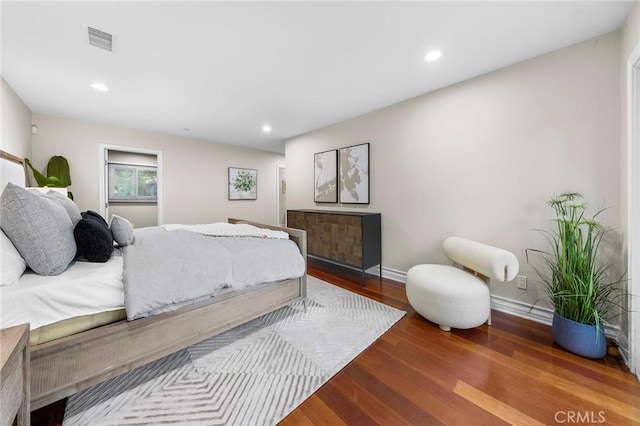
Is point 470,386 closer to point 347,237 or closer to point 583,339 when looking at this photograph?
point 583,339

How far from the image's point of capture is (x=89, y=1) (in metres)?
1.53

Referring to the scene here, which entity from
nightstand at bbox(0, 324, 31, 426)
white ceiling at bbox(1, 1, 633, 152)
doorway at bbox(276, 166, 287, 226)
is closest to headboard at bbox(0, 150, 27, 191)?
white ceiling at bbox(1, 1, 633, 152)

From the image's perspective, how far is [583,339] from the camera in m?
1.66

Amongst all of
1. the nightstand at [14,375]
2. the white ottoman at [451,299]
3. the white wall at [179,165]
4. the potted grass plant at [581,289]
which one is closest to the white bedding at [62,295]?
the nightstand at [14,375]

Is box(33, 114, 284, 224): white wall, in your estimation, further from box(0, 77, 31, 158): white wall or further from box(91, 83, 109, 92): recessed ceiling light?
box(91, 83, 109, 92): recessed ceiling light

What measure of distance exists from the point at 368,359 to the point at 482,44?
2.64 metres

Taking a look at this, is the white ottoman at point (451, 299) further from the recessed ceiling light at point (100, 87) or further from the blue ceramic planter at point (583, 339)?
the recessed ceiling light at point (100, 87)

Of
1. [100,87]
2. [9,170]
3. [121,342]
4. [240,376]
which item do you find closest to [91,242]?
[121,342]

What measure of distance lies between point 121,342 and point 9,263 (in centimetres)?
65

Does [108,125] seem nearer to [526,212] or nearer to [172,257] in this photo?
[172,257]

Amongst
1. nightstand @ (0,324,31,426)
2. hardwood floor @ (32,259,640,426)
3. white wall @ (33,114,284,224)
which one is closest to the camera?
nightstand @ (0,324,31,426)

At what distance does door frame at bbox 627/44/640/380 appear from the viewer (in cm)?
150

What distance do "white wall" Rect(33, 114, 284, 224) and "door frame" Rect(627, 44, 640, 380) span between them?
562cm

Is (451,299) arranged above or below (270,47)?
below
